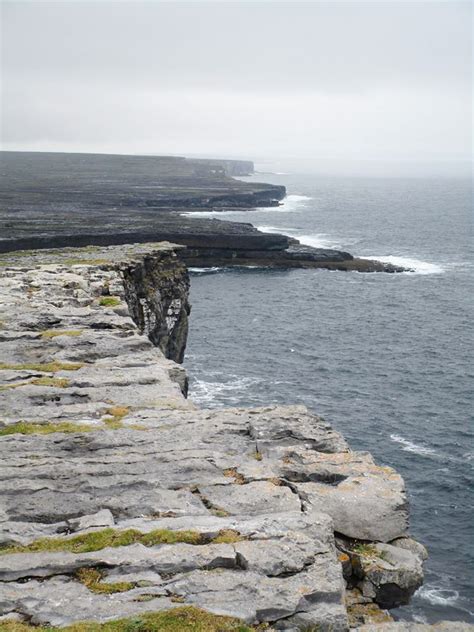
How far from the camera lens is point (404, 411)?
5519cm

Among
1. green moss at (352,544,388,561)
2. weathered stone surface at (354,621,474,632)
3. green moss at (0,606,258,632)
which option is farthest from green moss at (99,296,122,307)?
weathered stone surface at (354,621,474,632)

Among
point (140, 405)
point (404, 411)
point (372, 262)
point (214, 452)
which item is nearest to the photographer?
point (214, 452)

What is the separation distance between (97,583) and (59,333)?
17.4 m

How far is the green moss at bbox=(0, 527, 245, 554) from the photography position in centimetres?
1418

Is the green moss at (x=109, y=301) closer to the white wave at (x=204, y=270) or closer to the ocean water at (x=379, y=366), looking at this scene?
the ocean water at (x=379, y=366)

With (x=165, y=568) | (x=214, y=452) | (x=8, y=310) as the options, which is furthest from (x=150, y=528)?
(x=8, y=310)

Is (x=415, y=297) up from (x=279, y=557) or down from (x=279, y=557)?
down

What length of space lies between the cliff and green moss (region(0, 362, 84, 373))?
0.33ft

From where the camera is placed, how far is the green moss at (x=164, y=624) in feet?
38.4

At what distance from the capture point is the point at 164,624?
11844mm

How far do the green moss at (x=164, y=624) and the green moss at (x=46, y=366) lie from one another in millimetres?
14007

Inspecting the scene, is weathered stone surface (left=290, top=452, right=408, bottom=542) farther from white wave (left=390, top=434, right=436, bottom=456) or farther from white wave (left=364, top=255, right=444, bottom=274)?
white wave (left=364, top=255, right=444, bottom=274)

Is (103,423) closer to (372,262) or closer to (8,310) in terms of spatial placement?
(8,310)

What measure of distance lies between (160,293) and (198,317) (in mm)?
29121
